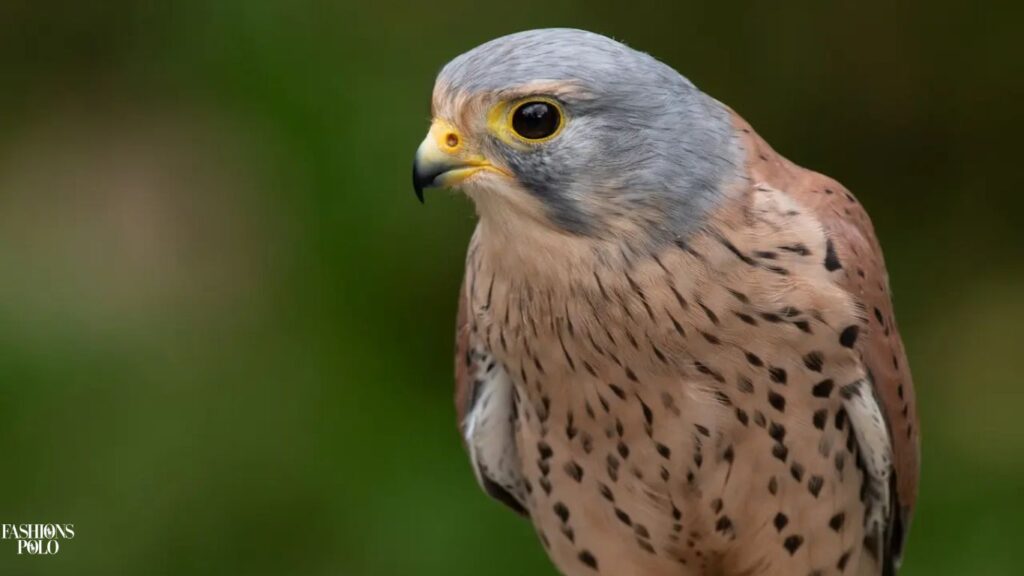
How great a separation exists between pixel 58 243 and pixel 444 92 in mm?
3258

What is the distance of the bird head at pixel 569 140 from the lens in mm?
2533

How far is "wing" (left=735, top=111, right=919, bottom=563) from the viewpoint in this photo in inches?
113

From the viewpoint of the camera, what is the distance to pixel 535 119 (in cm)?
254

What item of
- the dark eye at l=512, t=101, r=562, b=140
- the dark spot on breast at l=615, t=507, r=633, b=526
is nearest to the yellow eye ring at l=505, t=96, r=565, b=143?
the dark eye at l=512, t=101, r=562, b=140

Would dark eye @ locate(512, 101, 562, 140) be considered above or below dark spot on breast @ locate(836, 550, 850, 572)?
above

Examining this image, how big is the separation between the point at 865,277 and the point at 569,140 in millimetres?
719

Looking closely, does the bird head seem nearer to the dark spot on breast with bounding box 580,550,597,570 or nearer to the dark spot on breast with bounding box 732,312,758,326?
the dark spot on breast with bounding box 732,312,758,326

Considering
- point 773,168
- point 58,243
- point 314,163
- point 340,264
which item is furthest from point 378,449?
point 773,168

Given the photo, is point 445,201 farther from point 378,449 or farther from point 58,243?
point 58,243

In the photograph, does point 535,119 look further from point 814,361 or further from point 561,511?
point 561,511

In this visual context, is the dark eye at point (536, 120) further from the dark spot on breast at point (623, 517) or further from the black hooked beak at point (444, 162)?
the dark spot on breast at point (623, 517)

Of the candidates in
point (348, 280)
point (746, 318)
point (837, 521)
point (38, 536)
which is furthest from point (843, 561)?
point (38, 536)

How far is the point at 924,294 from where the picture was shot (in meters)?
5.36

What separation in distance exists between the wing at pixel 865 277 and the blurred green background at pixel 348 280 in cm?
175
